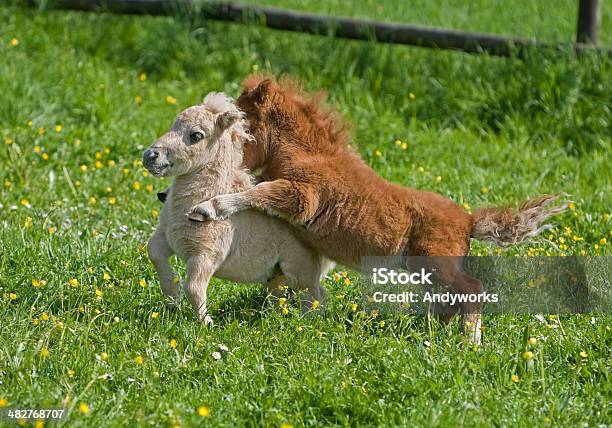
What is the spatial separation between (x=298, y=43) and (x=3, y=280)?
5184mm

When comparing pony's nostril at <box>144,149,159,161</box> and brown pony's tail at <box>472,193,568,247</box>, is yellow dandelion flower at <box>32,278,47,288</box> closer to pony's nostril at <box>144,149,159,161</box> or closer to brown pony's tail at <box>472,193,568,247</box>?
pony's nostril at <box>144,149,159,161</box>

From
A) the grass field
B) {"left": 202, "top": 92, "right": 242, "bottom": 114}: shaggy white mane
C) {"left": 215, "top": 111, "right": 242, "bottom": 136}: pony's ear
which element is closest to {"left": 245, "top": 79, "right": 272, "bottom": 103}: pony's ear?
{"left": 202, "top": 92, "right": 242, "bottom": 114}: shaggy white mane

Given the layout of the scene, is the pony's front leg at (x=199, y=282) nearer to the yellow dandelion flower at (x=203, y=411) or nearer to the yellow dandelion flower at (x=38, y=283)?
the yellow dandelion flower at (x=38, y=283)

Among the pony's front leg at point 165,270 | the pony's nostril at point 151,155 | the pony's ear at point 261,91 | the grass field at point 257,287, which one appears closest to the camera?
the grass field at point 257,287

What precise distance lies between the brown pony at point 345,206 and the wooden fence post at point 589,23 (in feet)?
13.9

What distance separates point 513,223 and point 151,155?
201 cm

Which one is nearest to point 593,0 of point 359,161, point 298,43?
point 298,43

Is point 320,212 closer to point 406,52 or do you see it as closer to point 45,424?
point 45,424

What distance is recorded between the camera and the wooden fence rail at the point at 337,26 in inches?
365

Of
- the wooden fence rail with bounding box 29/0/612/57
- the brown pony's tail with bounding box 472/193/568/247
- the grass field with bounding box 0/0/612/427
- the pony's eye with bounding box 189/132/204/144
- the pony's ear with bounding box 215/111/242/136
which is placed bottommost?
the grass field with bounding box 0/0/612/427

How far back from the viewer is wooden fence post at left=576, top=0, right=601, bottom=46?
923cm

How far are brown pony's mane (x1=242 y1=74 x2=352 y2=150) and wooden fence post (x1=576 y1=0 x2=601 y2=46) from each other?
4.32 metres

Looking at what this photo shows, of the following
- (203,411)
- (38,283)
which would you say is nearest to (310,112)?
(38,283)

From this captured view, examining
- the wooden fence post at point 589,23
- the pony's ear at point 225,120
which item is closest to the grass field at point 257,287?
the wooden fence post at point 589,23
